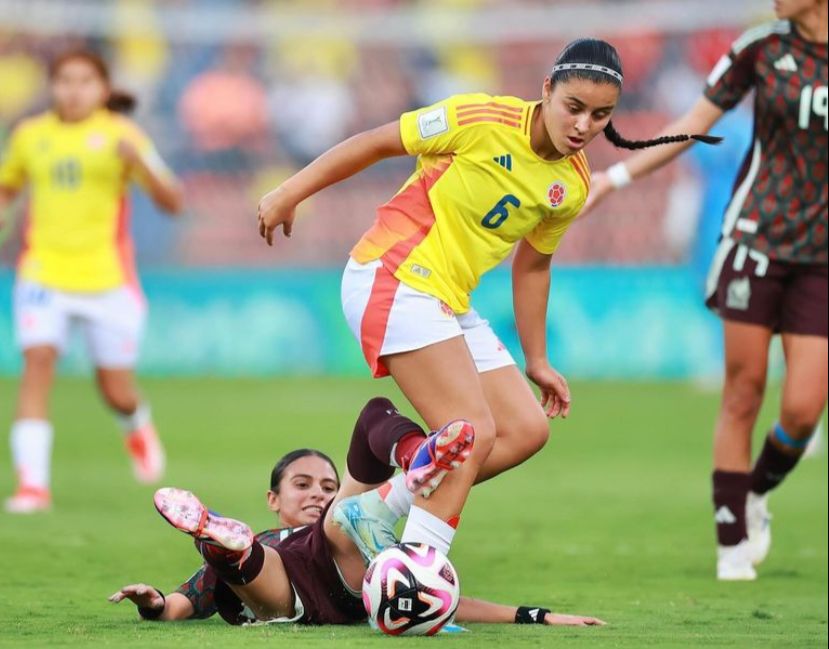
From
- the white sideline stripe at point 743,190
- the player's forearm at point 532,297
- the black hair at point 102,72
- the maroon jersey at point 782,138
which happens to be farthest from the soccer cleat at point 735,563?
the black hair at point 102,72

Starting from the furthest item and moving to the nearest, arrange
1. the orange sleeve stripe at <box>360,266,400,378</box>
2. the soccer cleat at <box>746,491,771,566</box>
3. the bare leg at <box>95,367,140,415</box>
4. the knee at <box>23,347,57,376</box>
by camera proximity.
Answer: the bare leg at <box>95,367,140,415</box> < the knee at <box>23,347,57,376</box> < the soccer cleat at <box>746,491,771,566</box> < the orange sleeve stripe at <box>360,266,400,378</box>

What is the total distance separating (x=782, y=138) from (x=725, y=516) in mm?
1688

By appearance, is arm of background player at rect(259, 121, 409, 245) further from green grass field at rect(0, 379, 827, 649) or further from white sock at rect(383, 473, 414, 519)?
green grass field at rect(0, 379, 827, 649)

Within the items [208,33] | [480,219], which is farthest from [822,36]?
[208,33]

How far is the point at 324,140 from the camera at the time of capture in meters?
20.4

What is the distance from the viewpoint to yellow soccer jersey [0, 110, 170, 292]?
9766 mm

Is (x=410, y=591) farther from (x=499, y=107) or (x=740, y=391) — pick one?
(x=740, y=391)

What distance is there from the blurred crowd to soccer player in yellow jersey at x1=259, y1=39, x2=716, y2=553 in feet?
41.8

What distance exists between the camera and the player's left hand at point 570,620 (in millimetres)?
5348

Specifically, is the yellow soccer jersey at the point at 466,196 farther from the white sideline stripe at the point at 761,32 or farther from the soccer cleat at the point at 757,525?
the soccer cleat at the point at 757,525

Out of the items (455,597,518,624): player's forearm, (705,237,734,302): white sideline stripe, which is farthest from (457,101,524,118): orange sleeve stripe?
(705,237,734,302): white sideline stripe

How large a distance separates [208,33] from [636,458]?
11.1 m

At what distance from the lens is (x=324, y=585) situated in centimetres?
537

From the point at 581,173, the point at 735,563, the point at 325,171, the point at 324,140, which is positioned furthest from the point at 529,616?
the point at 324,140
